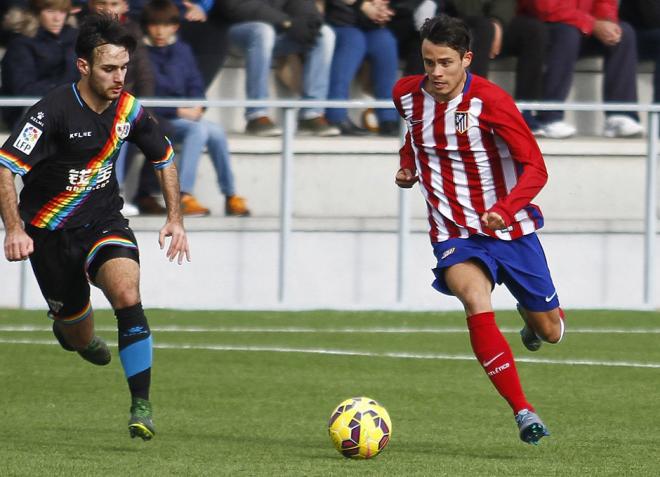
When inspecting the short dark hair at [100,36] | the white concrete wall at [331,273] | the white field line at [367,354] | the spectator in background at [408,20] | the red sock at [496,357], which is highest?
the short dark hair at [100,36]

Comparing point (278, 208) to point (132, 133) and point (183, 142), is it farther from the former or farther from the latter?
point (132, 133)

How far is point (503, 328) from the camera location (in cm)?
1159

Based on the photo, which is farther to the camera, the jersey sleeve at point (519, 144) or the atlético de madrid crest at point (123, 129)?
the atlético de madrid crest at point (123, 129)

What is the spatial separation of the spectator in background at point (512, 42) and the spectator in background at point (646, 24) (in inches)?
A: 46.3

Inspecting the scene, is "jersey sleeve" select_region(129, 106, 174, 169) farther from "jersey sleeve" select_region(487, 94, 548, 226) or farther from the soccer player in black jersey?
"jersey sleeve" select_region(487, 94, 548, 226)

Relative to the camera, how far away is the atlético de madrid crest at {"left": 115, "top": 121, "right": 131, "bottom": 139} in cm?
737

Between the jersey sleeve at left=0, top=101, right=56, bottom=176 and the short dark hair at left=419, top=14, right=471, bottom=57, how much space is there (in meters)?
1.69

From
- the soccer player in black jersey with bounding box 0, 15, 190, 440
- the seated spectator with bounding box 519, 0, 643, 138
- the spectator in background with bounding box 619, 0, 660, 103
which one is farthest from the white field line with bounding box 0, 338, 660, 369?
the spectator in background with bounding box 619, 0, 660, 103

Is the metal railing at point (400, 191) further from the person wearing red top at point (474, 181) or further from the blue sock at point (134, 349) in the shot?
→ the blue sock at point (134, 349)

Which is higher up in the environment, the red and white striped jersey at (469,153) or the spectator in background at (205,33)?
the red and white striped jersey at (469,153)

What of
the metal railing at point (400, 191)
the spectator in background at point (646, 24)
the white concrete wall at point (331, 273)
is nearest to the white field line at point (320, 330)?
the white concrete wall at point (331, 273)

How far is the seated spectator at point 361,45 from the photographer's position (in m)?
13.1

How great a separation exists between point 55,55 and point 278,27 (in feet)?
6.51

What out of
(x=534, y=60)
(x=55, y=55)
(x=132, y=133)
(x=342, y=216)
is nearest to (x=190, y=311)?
(x=342, y=216)
